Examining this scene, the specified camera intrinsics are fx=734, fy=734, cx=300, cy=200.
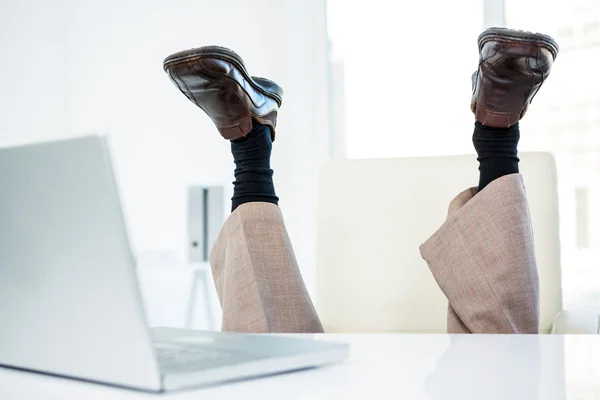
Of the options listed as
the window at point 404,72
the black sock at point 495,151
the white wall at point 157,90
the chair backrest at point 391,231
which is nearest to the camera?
the black sock at point 495,151

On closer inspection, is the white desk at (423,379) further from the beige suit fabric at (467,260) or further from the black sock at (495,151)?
the black sock at (495,151)

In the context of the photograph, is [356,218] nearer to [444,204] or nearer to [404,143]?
[444,204]

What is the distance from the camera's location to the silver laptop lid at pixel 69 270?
0.35 meters

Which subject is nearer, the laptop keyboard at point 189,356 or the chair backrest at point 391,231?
the laptop keyboard at point 189,356

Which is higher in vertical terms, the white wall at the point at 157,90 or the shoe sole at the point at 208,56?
the white wall at the point at 157,90

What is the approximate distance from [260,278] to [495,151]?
47 cm

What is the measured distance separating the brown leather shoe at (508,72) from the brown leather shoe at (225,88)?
0.36m

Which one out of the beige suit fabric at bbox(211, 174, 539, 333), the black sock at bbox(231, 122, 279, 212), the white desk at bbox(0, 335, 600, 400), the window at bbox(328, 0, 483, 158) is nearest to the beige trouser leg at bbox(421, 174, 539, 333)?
the beige suit fabric at bbox(211, 174, 539, 333)

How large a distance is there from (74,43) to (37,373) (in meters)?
3.14

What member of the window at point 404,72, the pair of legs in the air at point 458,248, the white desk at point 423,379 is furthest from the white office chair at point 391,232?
the window at point 404,72

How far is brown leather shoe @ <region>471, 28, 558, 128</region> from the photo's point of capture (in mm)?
1076

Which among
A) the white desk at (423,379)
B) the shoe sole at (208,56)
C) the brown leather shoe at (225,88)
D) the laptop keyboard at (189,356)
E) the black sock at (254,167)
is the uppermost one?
the shoe sole at (208,56)

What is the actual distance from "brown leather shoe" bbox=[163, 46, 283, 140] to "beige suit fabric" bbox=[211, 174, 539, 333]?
202mm

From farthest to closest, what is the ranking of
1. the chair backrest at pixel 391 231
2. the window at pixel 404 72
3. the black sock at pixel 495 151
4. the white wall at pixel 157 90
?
the window at pixel 404 72 < the white wall at pixel 157 90 < the chair backrest at pixel 391 231 < the black sock at pixel 495 151
